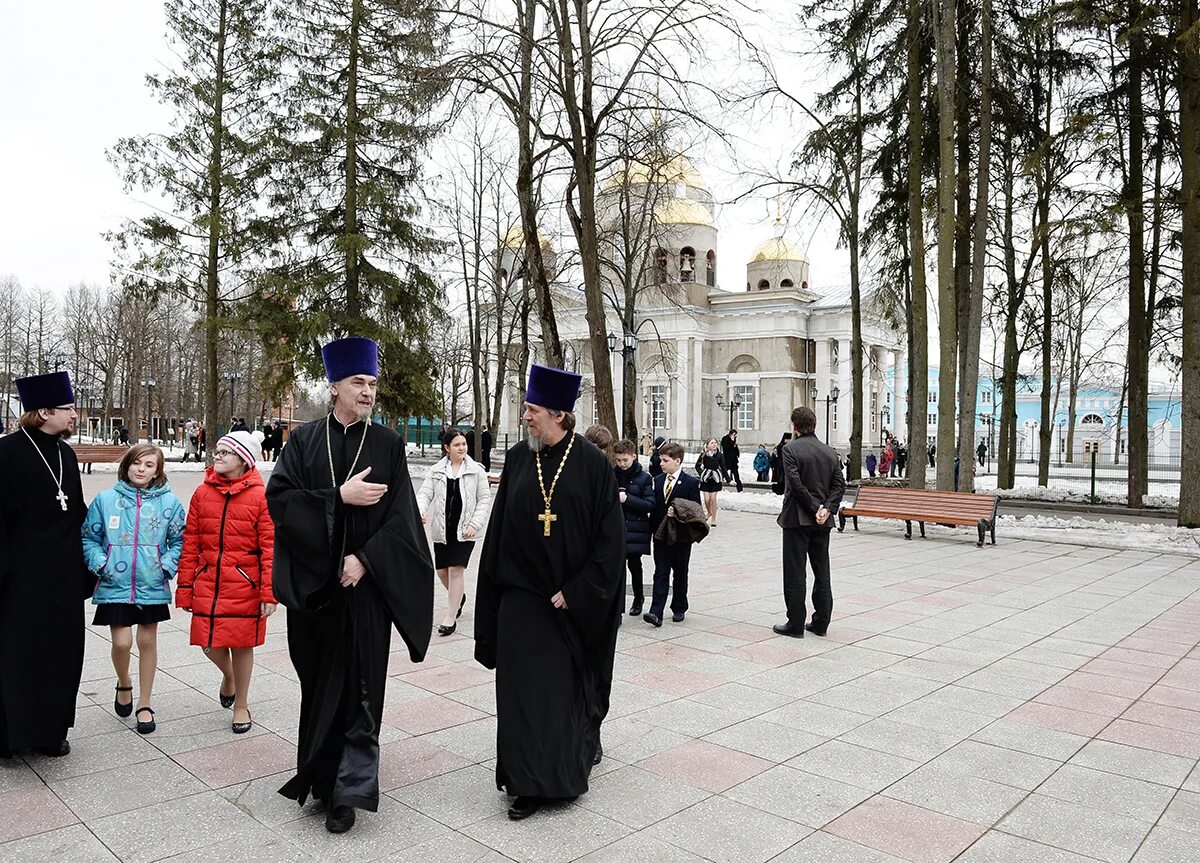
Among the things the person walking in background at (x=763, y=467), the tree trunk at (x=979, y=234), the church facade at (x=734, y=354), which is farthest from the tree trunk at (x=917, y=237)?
the church facade at (x=734, y=354)

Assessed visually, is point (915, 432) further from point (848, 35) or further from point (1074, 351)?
point (1074, 351)

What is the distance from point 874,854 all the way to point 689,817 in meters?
0.77

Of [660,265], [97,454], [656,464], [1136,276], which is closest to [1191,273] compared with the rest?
[1136,276]

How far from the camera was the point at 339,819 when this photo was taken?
3729mm

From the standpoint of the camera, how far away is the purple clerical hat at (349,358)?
392 centimetres

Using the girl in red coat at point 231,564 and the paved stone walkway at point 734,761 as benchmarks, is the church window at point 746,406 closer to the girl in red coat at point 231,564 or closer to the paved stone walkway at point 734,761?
the paved stone walkway at point 734,761

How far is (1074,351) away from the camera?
34.7 meters

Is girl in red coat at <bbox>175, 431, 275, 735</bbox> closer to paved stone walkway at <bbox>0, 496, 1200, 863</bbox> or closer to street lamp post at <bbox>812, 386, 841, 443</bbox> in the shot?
paved stone walkway at <bbox>0, 496, 1200, 863</bbox>

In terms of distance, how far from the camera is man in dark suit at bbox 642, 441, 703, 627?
8055 mm

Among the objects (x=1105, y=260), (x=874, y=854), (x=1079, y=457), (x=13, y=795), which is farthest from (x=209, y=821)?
(x=1079, y=457)

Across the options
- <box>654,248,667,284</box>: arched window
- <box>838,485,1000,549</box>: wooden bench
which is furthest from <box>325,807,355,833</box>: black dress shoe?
<box>654,248,667,284</box>: arched window

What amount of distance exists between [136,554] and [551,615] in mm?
2409

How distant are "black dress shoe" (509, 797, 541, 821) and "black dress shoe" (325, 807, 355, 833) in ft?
2.17

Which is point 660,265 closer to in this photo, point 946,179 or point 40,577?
point 946,179
